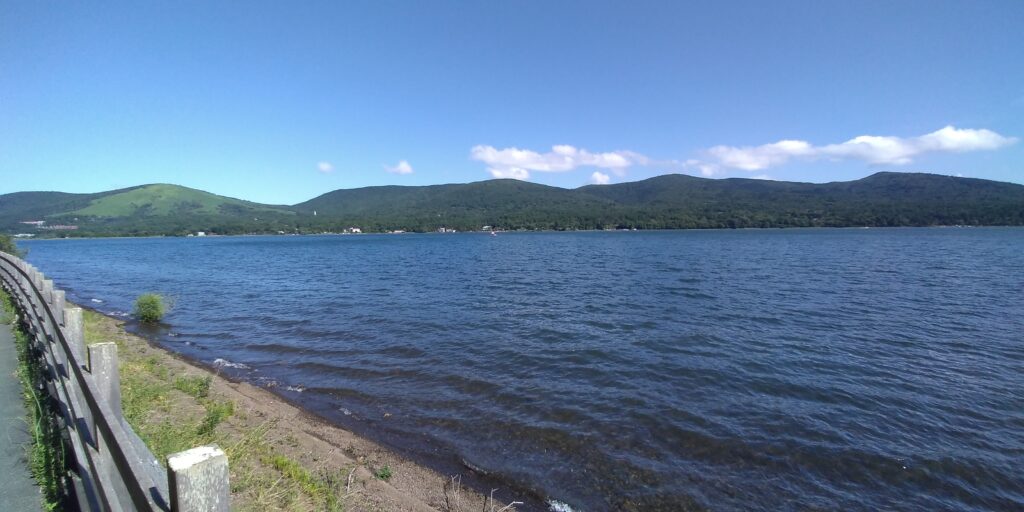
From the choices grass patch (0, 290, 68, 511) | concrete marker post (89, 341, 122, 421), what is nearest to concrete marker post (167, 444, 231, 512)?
concrete marker post (89, 341, 122, 421)

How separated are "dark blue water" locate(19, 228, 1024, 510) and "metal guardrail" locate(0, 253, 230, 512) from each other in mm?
6418

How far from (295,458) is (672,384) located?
10.7 meters

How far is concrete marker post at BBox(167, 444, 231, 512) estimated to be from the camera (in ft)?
6.13

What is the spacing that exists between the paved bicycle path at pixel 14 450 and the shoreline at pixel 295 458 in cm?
145

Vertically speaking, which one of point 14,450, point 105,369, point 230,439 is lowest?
point 230,439

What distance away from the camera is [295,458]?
27.9ft

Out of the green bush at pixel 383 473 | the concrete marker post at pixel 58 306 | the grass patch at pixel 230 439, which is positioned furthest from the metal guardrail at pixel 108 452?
the green bush at pixel 383 473

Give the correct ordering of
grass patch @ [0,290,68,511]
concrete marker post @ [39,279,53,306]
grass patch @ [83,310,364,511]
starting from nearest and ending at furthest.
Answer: grass patch @ [0,290,68,511] < grass patch @ [83,310,364,511] < concrete marker post @ [39,279,53,306]

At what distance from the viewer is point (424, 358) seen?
55.2 ft

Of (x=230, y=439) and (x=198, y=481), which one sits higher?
(x=198, y=481)

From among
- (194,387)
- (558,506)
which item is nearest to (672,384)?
(558,506)

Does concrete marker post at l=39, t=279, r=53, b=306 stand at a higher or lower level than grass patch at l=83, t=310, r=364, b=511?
higher

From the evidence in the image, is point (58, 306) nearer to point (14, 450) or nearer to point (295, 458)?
point (14, 450)

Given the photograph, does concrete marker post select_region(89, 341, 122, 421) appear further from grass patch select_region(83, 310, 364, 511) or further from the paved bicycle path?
grass patch select_region(83, 310, 364, 511)
